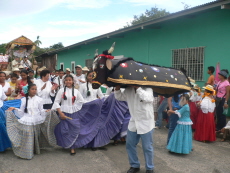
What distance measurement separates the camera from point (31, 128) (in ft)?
17.4

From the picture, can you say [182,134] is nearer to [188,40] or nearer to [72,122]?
[72,122]

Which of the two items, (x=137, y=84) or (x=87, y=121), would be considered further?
(x=87, y=121)

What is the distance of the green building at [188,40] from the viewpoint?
352 inches

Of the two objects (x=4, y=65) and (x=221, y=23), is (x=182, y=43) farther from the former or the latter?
(x=4, y=65)

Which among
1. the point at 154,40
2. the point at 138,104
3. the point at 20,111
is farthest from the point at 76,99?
the point at 154,40

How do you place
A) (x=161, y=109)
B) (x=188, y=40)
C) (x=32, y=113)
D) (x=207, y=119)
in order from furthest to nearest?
(x=188, y=40), (x=161, y=109), (x=207, y=119), (x=32, y=113)

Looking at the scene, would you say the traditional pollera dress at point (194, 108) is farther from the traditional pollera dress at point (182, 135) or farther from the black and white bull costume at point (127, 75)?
the black and white bull costume at point (127, 75)

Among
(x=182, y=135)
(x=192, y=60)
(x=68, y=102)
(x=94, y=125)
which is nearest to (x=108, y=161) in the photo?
(x=94, y=125)

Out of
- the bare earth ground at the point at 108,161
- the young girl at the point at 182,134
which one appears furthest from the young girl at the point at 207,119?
the young girl at the point at 182,134

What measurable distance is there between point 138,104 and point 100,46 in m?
13.2

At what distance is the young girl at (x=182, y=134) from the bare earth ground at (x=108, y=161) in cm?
16

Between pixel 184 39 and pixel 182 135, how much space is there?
5.95m

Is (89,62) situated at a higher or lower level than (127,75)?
higher

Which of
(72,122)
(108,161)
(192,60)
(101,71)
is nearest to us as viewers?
(101,71)
